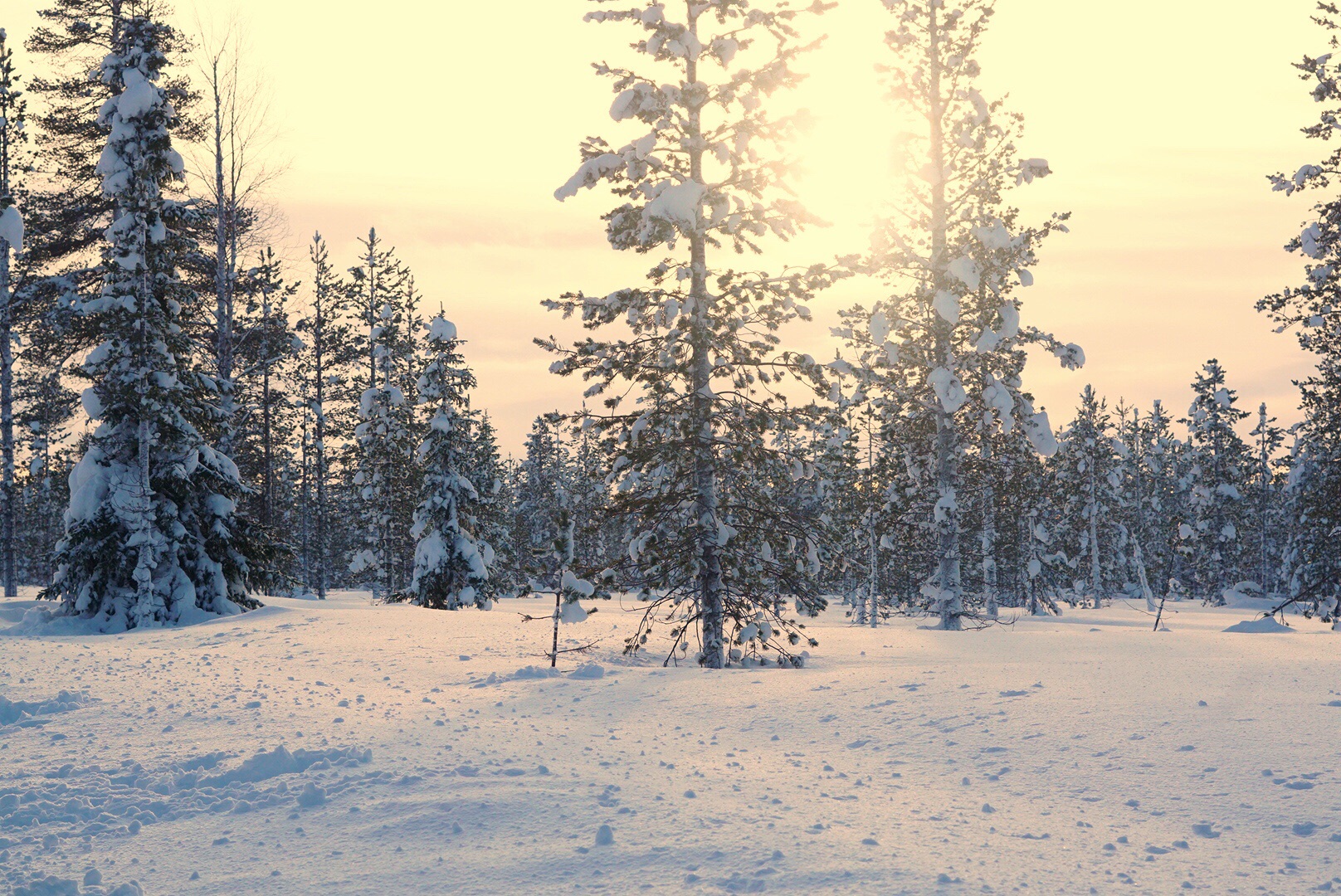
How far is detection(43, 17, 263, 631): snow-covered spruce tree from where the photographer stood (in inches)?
706

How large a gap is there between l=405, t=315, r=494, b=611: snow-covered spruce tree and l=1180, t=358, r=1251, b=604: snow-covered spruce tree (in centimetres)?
4026

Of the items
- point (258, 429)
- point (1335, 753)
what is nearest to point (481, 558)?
point (258, 429)

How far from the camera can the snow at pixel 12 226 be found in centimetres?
2094

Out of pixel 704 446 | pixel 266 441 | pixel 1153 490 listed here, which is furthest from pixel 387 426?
pixel 1153 490

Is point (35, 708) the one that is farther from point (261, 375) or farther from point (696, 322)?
point (261, 375)

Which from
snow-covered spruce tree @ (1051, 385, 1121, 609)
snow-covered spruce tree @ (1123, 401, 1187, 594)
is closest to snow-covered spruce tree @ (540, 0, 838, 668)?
snow-covered spruce tree @ (1051, 385, 1121, 609)

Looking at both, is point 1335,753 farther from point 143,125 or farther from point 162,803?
point 143,125

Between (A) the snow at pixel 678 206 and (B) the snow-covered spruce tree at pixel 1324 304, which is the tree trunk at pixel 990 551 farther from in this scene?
(A) the snow at pixel 678 206

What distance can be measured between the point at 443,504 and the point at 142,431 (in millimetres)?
11579

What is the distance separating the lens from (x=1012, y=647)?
521 inches

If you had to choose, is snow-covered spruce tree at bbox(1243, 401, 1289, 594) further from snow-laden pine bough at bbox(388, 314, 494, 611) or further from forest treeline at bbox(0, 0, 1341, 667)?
snow-laden pine bough at bbox(388, 314, 494, 611)

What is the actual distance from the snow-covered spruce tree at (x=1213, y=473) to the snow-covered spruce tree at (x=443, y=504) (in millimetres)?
40265

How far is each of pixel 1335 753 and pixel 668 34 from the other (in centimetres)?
1176

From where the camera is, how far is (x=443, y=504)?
94.7 ft
